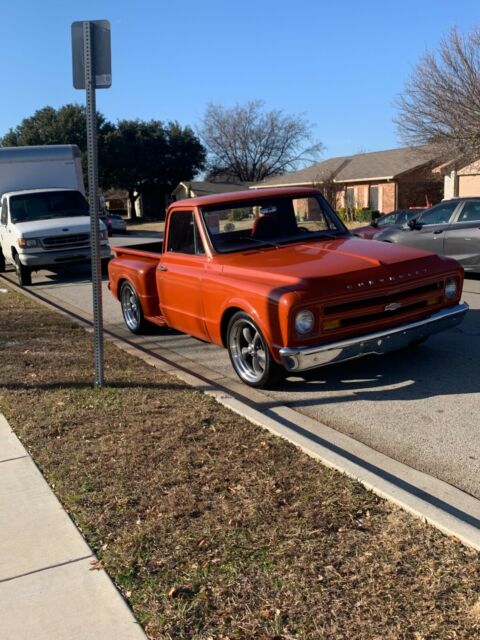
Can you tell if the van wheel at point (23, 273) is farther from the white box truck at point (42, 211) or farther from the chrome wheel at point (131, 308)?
the chrome wheel at point (131, 308)

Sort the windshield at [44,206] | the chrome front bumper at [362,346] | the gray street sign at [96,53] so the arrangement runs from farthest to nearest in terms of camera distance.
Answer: the windshield at [44,206] < the chrome front bumper at [362,346] < the gray street sign at [96,53]

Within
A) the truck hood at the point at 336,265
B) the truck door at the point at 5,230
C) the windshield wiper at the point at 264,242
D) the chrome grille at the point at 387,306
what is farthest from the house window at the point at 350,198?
the chrome grille at the point at 387,306

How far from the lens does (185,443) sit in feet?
15.3

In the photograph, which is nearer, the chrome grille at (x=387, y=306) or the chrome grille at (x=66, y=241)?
the chrome grille at (x=387, y=306)

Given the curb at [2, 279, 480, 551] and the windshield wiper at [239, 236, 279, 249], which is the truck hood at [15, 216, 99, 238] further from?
the curb at [2, 279, 480, 551]

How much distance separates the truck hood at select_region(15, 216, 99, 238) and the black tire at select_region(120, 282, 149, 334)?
19.4 ft

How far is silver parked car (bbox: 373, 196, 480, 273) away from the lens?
1187 centimetres

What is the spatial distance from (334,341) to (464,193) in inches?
1208

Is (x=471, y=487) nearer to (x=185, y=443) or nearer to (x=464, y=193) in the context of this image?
(x=185, y=443)

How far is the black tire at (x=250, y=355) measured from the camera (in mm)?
5828

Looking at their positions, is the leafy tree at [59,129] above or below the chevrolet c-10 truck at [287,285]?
above

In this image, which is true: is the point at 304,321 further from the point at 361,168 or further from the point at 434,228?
the point at 361,168

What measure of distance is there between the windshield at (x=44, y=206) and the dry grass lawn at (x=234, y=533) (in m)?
10.3

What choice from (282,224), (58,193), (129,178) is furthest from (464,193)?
(129,178)
